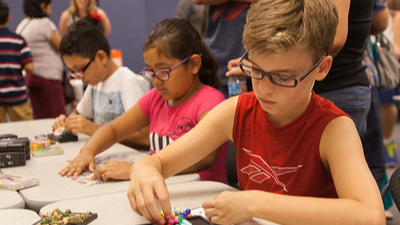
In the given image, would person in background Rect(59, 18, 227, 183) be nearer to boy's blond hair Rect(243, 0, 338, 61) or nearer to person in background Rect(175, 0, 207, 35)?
boy's blond hair Rect(243, 0, 338, 61)

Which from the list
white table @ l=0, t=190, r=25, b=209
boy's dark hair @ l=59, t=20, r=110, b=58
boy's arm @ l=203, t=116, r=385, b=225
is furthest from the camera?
boy's dark hair @ l=59, t=20, r=110, b=58

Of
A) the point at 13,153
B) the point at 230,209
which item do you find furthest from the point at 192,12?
the point at 230,209

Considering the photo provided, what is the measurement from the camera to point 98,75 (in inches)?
102

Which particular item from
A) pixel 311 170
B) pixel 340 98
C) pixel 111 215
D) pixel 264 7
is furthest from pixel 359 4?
pixel 111 215

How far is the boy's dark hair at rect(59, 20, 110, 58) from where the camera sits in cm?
252

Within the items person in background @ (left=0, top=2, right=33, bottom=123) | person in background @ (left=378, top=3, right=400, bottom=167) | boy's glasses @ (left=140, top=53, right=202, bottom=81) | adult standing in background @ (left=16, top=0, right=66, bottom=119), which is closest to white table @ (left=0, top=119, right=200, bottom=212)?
boy's glasses @ (left=140, top=53, right=202, bottom=81)

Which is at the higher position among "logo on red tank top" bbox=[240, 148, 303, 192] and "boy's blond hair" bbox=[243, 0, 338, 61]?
"boy's blond hair" bbox=[243, 0, 338, 61]

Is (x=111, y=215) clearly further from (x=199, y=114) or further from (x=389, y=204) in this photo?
(x=389, y=204)

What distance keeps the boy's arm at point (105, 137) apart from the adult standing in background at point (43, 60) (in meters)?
2.92

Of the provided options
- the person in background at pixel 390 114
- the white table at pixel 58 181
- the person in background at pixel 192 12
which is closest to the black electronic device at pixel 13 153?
the white table at pixel 58 181

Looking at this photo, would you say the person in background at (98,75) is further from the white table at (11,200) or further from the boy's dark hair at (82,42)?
the white table at (11,200)

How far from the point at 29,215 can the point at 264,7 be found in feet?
2.83

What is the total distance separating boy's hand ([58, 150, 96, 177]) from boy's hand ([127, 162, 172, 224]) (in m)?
0.51

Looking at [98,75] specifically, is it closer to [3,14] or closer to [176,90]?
[176,90]
